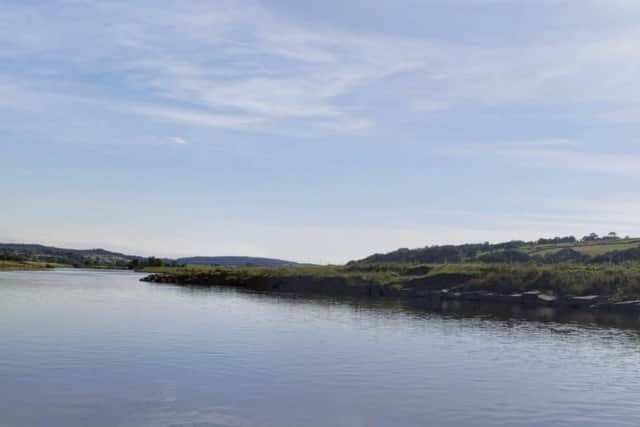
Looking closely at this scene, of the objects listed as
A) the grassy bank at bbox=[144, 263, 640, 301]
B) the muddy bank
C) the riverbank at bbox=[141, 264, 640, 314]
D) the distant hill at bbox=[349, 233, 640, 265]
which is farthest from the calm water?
the distant hill at bbox=[349, 233, 640, 265]

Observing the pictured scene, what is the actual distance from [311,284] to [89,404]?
7875cm

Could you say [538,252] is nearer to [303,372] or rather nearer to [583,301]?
[583,301]

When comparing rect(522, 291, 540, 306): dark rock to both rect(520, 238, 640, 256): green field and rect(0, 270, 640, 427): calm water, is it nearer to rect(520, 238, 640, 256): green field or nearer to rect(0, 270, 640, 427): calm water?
rect(0, 270, 640, 427): calm water

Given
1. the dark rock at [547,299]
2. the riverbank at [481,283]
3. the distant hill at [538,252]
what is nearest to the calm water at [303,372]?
the riverbank at [481,283]

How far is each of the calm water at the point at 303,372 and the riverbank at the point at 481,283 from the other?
82.6 ft

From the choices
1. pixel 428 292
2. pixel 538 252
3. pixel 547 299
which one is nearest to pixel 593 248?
pixel 538 252

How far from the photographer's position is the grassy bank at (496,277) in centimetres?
7625

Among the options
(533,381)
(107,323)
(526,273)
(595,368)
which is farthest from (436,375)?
(526,273)

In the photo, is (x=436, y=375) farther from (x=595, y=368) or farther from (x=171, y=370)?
(x=171, y=370)

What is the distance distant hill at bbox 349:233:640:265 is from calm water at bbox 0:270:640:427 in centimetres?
7046

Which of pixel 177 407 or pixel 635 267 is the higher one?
pixel 635 267

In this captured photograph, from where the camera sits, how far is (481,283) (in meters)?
84.9

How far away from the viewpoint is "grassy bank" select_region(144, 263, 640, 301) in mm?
76250

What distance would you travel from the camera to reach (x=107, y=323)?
43.6m
